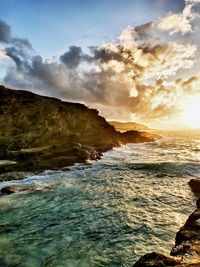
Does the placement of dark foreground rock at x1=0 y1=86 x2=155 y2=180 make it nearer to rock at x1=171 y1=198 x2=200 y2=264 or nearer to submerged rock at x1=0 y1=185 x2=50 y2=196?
submerged rock at x1=0 y1=185 x2=50 y2=196

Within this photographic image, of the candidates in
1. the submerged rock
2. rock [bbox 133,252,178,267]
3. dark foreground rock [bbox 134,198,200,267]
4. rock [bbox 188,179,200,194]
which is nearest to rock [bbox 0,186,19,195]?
the submerged rock

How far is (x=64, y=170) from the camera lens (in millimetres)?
45719

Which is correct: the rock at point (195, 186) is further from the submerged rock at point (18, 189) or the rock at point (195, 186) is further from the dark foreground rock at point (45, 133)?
the dark foreground rock at point (45, 133)

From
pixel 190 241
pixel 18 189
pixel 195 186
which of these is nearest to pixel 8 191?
pixel 18 189

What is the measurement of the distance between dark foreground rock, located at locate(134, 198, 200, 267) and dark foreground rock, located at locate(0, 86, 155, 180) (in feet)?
101

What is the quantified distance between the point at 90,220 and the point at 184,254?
10.8 m

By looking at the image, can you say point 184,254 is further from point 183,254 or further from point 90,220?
point 90,220

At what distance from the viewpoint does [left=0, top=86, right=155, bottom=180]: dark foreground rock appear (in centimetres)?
5050

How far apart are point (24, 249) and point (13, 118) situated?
80.3m

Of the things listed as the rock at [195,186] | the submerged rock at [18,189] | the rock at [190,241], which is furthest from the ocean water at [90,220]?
the rock at [190,241]

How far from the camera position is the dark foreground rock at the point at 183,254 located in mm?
10555

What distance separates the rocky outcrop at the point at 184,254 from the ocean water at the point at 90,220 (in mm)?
1997

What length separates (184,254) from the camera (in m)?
12.1

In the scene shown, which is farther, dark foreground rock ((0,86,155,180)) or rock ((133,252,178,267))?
dark foreground rock ((0,86,155,180))
